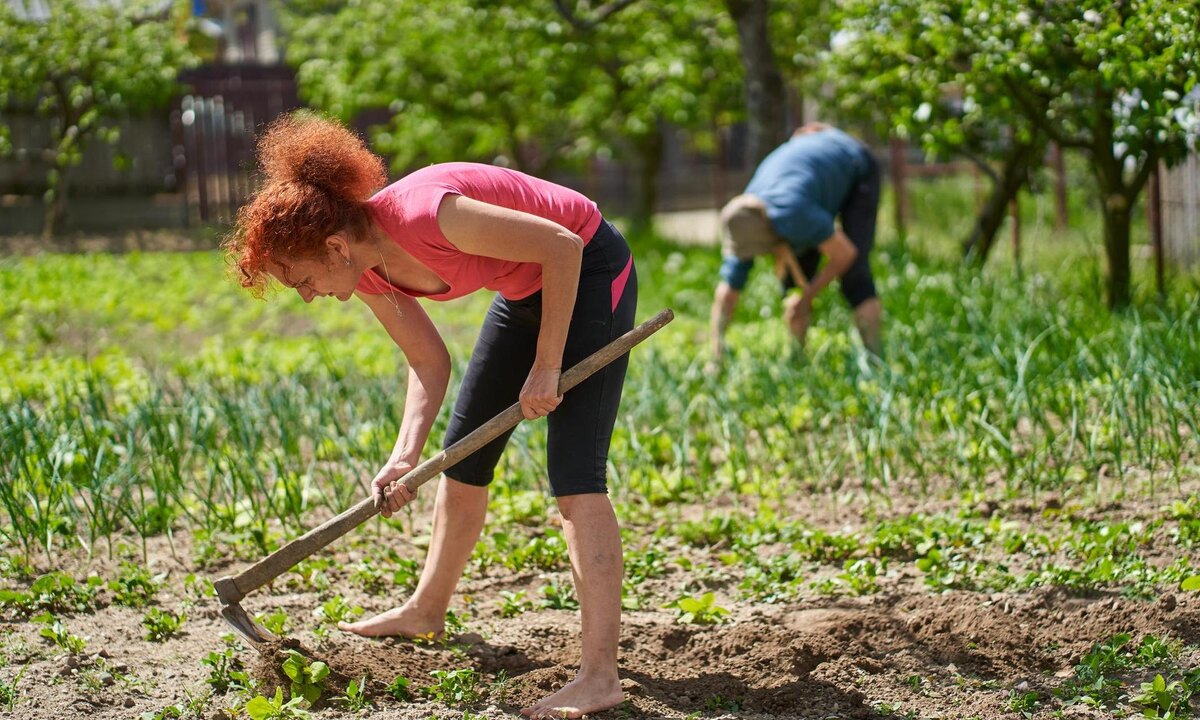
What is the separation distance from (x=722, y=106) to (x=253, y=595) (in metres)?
9.12

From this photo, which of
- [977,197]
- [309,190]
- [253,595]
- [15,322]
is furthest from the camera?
[977,197]

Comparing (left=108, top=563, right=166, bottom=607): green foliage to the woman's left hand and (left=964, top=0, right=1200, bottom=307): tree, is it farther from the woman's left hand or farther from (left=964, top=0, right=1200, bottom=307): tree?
(left=964, top=0, right=1200, bottom=307): tree

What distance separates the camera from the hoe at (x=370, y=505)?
244 centimetres

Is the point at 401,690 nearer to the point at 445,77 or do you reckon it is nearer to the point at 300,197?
the point at 300,197

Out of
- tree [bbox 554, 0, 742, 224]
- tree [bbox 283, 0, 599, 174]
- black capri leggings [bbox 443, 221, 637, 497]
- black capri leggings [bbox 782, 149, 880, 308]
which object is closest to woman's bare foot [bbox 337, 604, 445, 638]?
black capri leggings [bbox 443, 221, 637, 497]

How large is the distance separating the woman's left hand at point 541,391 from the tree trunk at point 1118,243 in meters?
4.26

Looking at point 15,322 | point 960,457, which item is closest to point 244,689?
point 960,457

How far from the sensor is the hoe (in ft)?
8.00

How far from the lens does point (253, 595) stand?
3232 millimetres

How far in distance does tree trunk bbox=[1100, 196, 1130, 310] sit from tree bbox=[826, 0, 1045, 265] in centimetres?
53

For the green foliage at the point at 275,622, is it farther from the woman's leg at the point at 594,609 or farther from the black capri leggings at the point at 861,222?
the black capri leggings at the point at 861,222

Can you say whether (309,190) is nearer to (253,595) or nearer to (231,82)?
(253,595)

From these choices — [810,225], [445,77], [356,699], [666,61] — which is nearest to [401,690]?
[356,699]

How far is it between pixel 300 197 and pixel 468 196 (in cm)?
33
